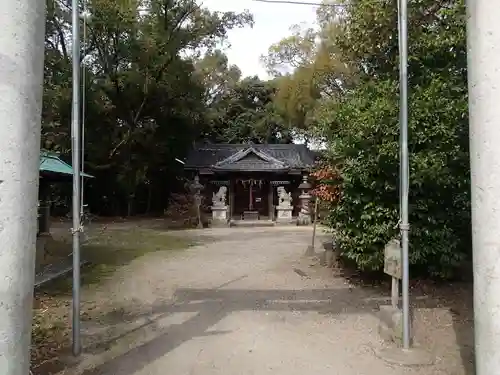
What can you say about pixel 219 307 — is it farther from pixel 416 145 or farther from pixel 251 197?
pixel 251 197

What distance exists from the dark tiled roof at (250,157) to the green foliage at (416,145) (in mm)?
18991

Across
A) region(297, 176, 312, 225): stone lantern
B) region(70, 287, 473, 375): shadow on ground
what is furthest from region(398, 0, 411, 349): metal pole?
region(297, 176, 312, 225): stone lantern

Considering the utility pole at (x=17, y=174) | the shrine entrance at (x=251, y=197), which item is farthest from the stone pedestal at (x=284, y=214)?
the utility pole at (x=17, y=174)

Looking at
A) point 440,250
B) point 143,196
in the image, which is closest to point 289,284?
point 440,250

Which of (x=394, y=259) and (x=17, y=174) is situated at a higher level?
(x=17, y=174)

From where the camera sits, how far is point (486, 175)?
254cm

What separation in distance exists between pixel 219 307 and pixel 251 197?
21.0 m

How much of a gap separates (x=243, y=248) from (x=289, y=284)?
234 inches

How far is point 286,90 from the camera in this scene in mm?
28828

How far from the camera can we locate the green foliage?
22.2ft

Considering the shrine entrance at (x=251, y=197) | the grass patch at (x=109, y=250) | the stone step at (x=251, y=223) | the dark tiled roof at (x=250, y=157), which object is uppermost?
the dark tiled roof at (x=250, y=157)

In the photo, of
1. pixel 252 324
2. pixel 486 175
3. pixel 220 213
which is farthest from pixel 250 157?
pixel 486 175

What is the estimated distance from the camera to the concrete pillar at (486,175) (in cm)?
249

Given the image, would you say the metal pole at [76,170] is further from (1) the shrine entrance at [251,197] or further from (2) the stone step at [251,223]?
(1) the shrine entrance at [251,197]
